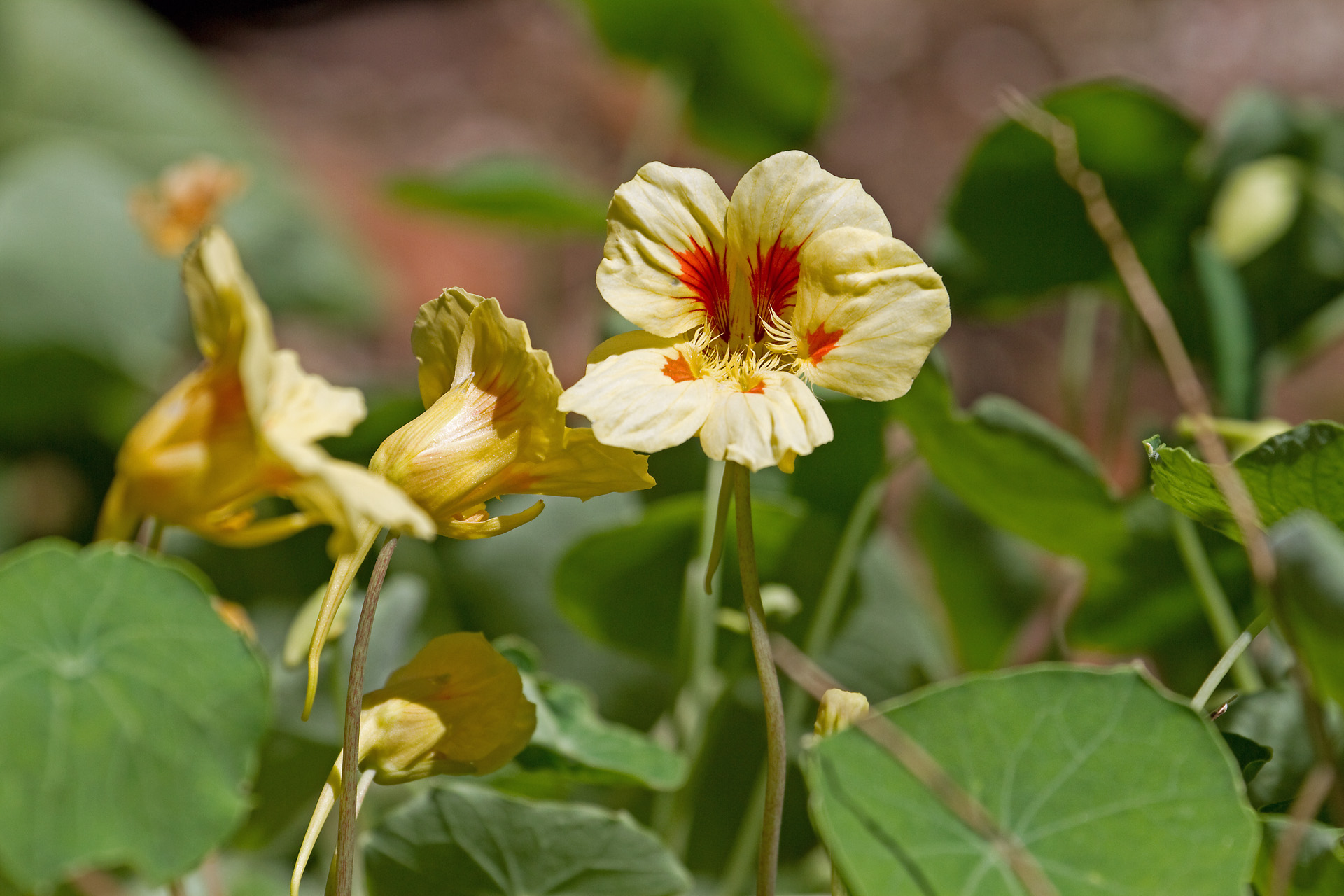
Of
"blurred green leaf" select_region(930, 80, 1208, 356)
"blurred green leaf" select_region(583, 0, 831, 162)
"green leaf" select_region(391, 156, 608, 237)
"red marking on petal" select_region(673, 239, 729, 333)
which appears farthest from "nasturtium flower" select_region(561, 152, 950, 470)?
"blurred green leaf" select_region(583, 0, 831, 162)

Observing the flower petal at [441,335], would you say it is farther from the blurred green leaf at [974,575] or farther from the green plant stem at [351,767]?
the blurred green leaf at [974,575]

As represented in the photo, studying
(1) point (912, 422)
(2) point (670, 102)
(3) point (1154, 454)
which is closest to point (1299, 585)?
(3) point (1154, 454)

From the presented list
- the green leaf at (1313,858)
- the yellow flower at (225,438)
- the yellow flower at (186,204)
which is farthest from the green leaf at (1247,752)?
the yellow flower at (186,204)

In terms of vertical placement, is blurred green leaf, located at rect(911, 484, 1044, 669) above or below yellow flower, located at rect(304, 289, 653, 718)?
below

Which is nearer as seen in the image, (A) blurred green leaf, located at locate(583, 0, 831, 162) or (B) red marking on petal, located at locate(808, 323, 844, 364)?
(B) red marking on petal, located at locate(808, 323, 844, 364)

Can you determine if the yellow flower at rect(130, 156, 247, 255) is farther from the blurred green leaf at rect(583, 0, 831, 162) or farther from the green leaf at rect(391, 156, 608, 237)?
the blurred green leaf at rect(583, 0, 831, 162)

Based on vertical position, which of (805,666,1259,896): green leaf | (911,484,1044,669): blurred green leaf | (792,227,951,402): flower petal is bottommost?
(911,484,1044,669): blurred green leaf

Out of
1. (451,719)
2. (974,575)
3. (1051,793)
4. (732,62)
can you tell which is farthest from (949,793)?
(732,62)
